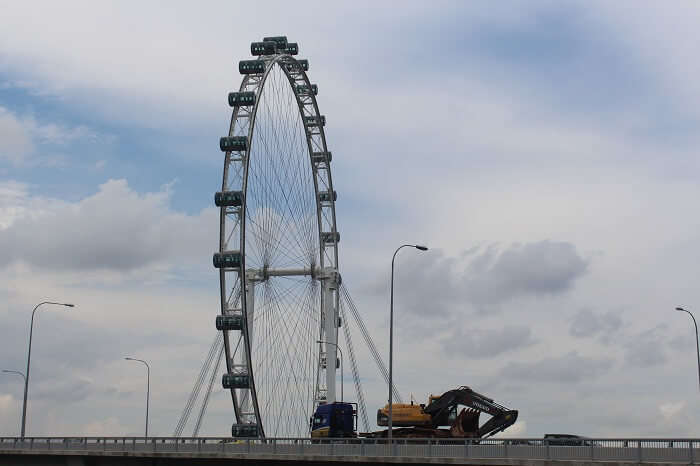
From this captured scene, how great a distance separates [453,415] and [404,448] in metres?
24.8

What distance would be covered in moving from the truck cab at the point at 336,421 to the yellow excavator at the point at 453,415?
3.81 meters

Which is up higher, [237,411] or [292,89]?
[292,89]

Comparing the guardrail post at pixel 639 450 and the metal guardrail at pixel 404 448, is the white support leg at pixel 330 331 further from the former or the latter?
the guardrail post at pixel 639 450

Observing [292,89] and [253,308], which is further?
[292,89]

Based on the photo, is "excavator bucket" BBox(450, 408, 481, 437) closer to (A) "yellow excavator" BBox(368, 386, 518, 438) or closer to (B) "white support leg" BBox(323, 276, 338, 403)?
(A) "yellow excavator" BBox(368, 386, 518, 438)

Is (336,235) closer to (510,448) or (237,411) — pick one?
(237,411)

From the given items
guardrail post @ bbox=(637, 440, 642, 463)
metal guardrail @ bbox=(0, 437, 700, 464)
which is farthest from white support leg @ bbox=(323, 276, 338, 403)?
guardrail post @ bbox=(637, 440, 642, 463)

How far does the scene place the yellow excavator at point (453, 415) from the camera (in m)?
75.0

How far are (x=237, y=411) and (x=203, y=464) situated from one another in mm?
24879

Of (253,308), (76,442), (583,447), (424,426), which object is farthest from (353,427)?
(583,447)

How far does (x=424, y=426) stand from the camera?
247 ft

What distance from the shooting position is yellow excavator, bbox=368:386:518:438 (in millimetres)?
75000

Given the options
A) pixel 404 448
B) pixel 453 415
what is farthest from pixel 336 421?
pixel 404 448

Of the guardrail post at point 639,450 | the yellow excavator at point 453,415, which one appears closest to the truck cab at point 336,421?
the yellow excavator at point 453,415
